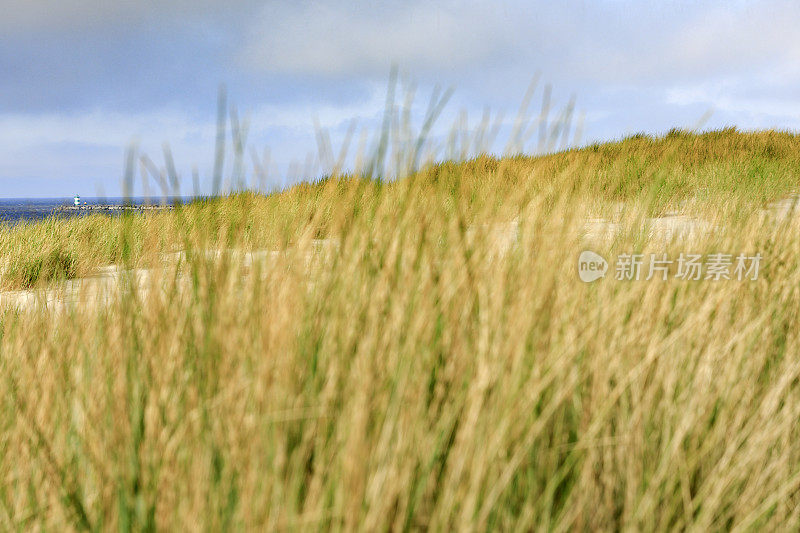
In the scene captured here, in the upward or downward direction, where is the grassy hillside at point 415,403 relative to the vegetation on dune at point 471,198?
downward

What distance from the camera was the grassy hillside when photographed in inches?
40.3

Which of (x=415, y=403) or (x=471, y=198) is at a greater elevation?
(x=471, y=198)

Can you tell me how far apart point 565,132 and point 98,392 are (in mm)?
1567

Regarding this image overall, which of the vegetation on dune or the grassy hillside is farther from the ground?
the vegetation on dune

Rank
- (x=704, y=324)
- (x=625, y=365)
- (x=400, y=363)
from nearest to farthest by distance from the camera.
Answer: (x=400, y=363)
(x=625, y=365)
(x=704, y=324)

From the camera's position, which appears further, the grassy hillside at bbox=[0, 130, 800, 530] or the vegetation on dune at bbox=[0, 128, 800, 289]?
the vegetation on dune at bbox=[0, 128, 800, 289]

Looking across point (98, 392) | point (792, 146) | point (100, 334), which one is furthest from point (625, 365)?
point (792, 146)

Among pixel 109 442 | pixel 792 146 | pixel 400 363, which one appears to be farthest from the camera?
pixel 792 146

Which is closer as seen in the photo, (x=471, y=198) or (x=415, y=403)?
(x=415, y=403)

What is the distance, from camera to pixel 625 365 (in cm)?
141

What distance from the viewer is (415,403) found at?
3.59 ft

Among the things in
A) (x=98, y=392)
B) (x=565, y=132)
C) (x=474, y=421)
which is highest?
(x=565, y=132)

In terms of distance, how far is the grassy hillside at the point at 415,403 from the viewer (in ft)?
3.36

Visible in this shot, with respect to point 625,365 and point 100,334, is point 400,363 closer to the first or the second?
point 625,365
